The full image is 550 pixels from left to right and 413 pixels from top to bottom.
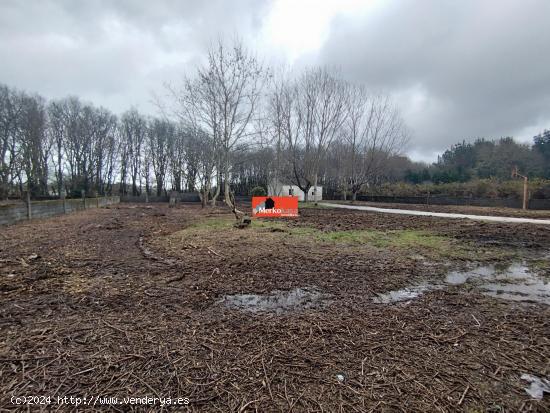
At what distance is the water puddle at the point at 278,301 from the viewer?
3.02 m

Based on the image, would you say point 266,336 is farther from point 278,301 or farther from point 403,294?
point 403,294

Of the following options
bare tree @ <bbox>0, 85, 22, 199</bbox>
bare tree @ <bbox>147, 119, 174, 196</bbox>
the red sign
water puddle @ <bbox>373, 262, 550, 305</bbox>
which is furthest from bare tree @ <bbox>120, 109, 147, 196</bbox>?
water puddle @ <bbox>373, 262, 550, 305</bbox>

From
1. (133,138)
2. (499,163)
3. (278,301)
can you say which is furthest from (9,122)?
(499,163)

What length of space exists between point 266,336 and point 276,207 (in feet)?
39.6

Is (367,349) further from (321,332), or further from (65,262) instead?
(65,262)

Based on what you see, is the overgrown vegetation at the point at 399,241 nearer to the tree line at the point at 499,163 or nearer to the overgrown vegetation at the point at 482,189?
the overgrown vegetation at the point at 482,189

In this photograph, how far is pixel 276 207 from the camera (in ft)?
47.2

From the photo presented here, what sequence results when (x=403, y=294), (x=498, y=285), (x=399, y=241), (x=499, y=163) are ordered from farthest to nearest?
(x=499, y=163), (x=399, y=241), (x=498, y=285), (x=403, y=294)

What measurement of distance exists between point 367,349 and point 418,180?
51719 mm

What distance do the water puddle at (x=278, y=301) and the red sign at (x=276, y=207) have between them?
10.6 metres

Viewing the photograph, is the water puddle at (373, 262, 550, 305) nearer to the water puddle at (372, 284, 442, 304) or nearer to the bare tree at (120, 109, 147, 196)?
the water puddle at (372, 284, 442, 304)

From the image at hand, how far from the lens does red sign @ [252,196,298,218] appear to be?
46.2ft

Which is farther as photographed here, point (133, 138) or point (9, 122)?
point (133, 138)

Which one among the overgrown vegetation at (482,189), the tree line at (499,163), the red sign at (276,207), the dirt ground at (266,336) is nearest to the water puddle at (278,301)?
the dirt ground at (266,336)
